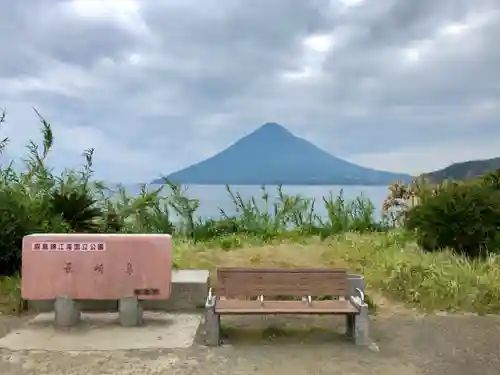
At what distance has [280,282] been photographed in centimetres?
601

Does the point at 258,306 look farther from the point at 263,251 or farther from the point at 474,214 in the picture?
the point at 474,214

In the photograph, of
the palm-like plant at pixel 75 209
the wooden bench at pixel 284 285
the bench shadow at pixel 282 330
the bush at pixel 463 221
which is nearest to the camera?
the bench shadow at pixel 282 330

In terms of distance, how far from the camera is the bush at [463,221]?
9227mm

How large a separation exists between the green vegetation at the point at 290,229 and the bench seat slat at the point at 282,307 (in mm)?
1720

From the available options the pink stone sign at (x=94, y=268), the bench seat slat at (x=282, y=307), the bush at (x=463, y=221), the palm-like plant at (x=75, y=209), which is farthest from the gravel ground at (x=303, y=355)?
the palm-like plant at (x=75, y=209)

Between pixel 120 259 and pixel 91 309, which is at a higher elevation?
pixel 120 259

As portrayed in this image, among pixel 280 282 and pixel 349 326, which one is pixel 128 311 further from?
pixel 349 326

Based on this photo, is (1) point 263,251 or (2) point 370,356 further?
(1) point 263,251

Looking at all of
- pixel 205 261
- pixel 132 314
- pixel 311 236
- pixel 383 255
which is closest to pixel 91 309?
pixel 132 314

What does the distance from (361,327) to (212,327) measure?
1281 mm

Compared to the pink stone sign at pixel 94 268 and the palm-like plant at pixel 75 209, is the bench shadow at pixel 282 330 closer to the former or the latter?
the pink stone sign at pixel 94 268

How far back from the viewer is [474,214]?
9.24 m

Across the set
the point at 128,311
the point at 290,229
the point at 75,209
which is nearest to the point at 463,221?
the point at 290,229

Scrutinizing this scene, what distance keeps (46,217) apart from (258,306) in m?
4.69
